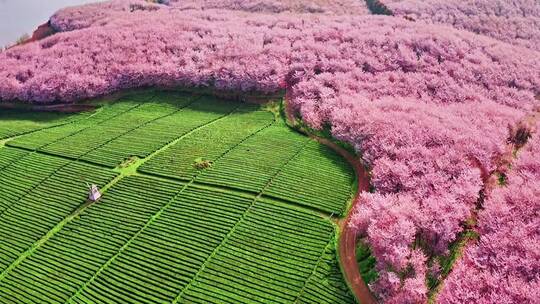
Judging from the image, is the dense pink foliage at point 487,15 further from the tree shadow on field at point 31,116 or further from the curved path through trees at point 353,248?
the tree shadow on field at point 31,116

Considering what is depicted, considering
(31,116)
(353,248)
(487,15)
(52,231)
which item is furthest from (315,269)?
(487,15)

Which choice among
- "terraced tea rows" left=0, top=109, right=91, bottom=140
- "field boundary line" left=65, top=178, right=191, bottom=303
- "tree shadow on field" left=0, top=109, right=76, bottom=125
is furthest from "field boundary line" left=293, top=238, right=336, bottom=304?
"tree shadow on field" left=0, top=109, right=76, bottom=125

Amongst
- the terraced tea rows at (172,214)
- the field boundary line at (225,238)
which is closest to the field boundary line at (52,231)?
the terraced tea rows at (172,214)

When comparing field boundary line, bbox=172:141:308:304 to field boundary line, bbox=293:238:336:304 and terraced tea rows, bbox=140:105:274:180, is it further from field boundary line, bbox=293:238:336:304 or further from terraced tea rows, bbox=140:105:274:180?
field boundary line, bbox=293:238:336:304

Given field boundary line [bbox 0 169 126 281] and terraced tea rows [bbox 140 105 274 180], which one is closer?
field boundary line [bbox 0 169 126 281]

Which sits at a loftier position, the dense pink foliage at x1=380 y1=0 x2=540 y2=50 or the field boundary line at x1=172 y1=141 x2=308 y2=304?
the dense pink foliage at x1=380 y1=0 x2=540 y2=50

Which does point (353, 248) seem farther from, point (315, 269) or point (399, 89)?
point (399, 89)

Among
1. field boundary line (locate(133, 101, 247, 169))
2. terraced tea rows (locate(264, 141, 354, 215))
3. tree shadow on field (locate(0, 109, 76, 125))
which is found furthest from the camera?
tree shadow on field (locate(0, 109, 76, 125))
